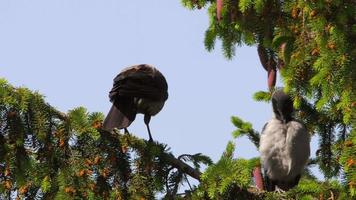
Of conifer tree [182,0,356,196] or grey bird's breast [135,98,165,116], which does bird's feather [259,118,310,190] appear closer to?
conifer tree [182,0,356,196]

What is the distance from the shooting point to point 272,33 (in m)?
5.74

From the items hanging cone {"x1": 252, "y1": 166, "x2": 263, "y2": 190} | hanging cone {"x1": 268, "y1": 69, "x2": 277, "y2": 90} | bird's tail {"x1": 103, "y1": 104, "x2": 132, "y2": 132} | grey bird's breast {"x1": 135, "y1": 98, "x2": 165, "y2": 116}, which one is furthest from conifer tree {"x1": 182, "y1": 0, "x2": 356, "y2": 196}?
bird's tail {"x1": 103, "y1": 104, "x2": 132, "y2": 132}

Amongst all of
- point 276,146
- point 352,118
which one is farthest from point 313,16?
point 276,146

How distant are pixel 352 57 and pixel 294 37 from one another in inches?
26.4

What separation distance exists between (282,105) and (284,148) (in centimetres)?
39

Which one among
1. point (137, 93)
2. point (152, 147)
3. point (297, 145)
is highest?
point (137, 93)

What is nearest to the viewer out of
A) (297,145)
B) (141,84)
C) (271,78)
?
(271,78)

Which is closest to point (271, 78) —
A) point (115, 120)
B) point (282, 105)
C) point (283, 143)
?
point (282, 105)

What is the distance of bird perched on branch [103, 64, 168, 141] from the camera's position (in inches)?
237

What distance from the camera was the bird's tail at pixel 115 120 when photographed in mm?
5053

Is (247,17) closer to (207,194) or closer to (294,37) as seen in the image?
(294,37)

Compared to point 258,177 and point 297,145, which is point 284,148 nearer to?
point 297,145

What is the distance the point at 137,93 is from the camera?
6.19m

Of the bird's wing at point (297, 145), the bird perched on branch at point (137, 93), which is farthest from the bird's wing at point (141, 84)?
the bird's wing at point (297, 145)
